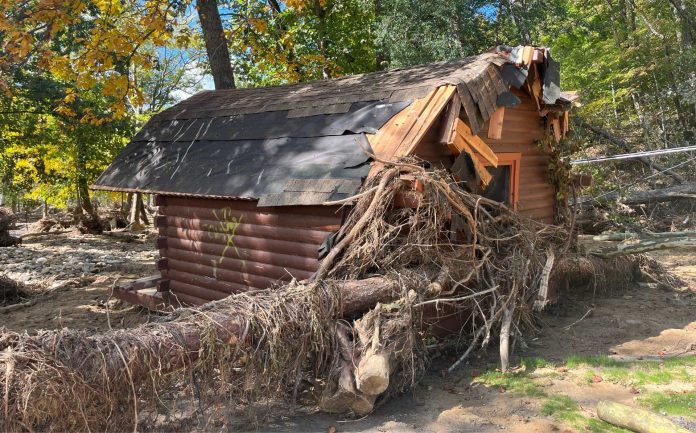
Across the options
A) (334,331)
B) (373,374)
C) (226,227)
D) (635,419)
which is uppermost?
(226,227)

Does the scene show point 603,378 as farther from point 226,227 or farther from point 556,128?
point 226,227

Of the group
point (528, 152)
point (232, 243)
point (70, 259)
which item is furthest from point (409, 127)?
point (70, 259)

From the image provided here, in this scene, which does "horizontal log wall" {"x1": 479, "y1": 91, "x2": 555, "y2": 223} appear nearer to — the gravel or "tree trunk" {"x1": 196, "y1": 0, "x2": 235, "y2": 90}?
"tree trunk" {"x1": 196, "y1": 0, "x2": 235, "y2": 90}

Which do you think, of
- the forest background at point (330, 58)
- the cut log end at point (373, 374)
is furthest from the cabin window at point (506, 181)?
the forest background at point (330, 58)

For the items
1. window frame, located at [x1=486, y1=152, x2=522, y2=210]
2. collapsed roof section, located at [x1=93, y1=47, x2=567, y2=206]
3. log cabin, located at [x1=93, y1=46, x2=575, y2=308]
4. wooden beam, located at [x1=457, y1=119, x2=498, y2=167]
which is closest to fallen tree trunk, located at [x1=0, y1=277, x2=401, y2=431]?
log cabin, located at [x1=93, y1=46, x2=575, y2=308]

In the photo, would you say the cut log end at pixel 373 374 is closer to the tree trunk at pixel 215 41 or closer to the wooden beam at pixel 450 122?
the wooden beam at pixel 450 122

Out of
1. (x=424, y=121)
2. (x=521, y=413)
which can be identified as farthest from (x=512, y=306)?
(x=424, y=121)

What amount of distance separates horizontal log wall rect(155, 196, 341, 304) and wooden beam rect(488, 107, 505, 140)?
283cm

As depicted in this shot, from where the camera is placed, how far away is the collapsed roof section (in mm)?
6910

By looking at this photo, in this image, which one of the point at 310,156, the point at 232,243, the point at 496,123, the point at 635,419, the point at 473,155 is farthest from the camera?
the point at 232,243

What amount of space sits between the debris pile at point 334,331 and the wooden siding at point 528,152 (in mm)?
1597

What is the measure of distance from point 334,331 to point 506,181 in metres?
4.62

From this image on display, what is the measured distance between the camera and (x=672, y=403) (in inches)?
213

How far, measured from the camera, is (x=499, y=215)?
24.3ft
